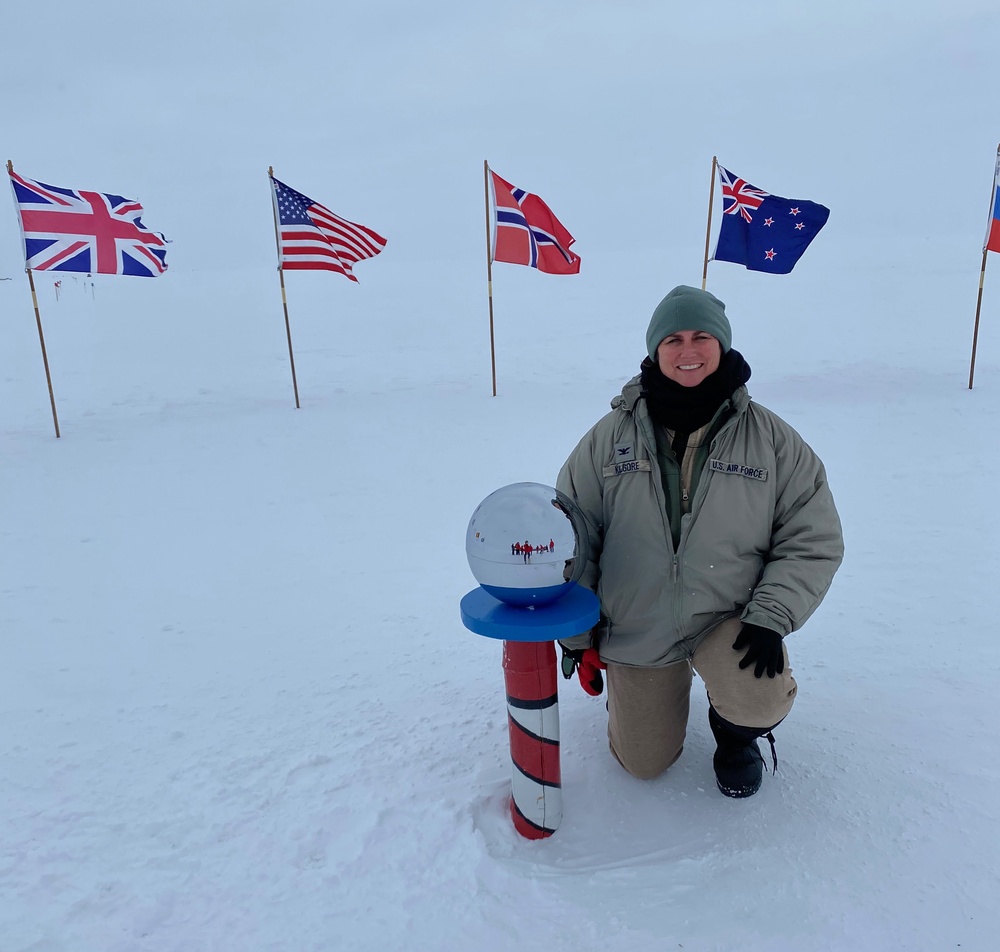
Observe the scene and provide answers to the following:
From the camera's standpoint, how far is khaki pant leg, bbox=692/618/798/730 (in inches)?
93.7

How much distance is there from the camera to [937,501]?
5801 millimetres

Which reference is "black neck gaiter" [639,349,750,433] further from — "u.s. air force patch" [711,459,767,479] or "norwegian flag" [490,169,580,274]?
"norwegian flag" [490,169,580,274]

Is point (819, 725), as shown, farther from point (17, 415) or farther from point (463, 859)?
point (17, 415)

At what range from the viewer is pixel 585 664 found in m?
2.69

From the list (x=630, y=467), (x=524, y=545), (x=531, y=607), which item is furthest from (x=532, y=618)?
(x=630, y=467)

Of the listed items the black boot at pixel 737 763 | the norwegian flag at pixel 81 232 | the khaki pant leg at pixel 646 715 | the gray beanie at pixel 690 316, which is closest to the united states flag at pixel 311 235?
the norwegian flag at pixel 81 232

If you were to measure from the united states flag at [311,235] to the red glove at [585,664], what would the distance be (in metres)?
7.06

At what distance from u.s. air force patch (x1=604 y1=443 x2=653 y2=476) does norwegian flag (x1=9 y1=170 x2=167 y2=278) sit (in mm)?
6496

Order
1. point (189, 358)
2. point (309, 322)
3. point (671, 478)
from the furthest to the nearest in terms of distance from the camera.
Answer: point (309, 322) → point (189, 358) → point (671, 478)

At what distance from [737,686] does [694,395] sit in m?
0.88

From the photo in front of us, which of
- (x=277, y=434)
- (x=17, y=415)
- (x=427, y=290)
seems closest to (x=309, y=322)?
(x=427, y=290)

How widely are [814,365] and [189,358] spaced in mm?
10435

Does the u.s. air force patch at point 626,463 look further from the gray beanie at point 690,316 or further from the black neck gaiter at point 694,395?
the gray beanie at point 690,316

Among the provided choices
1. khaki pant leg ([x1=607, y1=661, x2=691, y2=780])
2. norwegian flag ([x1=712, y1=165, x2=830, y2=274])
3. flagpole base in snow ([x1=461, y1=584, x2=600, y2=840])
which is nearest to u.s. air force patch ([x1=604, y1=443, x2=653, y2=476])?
flagpole base in snow ([x1=461, y1=584, x2=600, y2=840])
